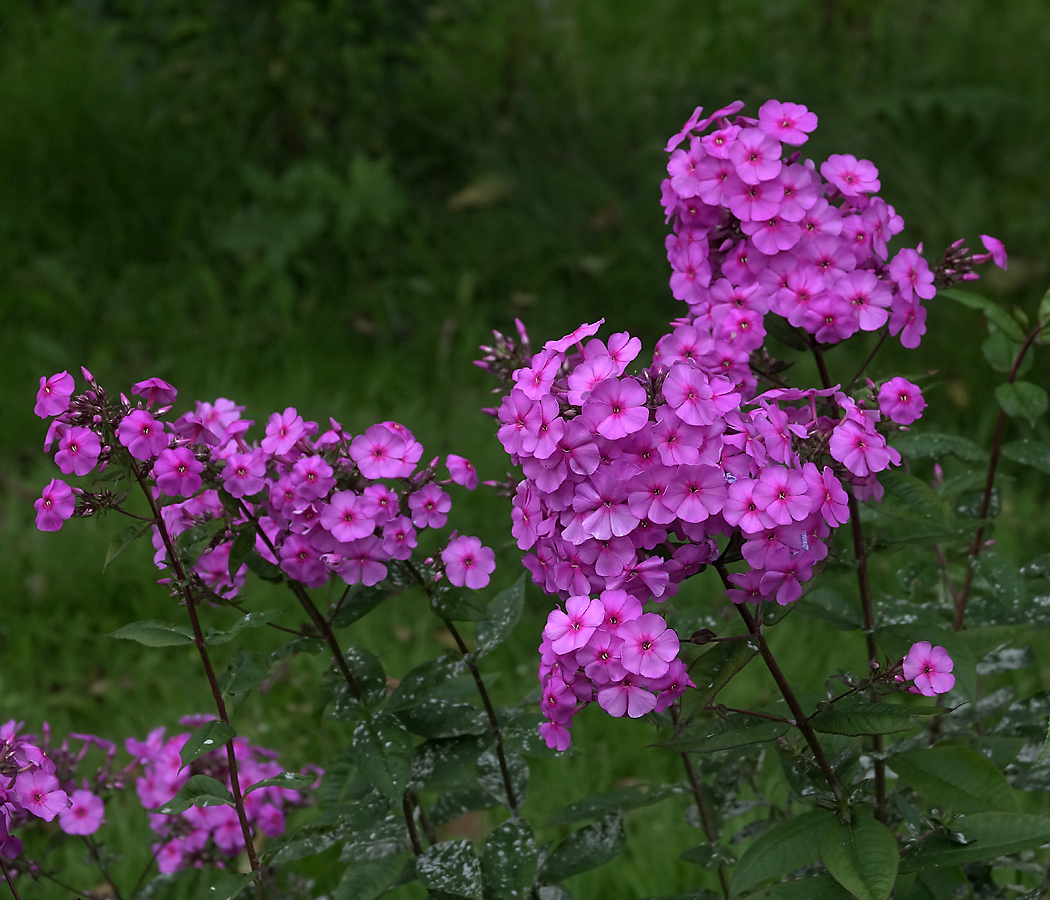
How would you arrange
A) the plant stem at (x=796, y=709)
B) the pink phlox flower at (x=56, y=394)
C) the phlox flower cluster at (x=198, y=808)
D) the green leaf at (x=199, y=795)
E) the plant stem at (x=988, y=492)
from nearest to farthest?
the plant stem at (x=796, y=709) < the pink phlox flower at (x=56, y=394) < the green leaf at (x=199, y=795) < the plant stem at (x=988, y=492) < the phlox flower cluster at (x=198, y=808)

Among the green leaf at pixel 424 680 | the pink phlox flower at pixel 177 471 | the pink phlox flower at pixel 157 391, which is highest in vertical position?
the pink phlox flower at pixel 157 391

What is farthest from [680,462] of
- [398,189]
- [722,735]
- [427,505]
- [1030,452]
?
[398,189]

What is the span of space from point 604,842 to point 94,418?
1.01 meters

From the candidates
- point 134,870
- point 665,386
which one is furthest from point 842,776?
point 134,870

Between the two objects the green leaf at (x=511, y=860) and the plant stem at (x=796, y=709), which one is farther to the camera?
the green leaf at (x=511, y=860)

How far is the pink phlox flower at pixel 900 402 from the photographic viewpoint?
5.20 ft

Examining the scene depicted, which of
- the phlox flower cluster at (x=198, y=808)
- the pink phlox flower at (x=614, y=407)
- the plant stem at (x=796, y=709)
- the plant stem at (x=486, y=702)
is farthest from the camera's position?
the phlox flower cluster at (x=198, y=808)

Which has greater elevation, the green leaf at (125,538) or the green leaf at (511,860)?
the green leaf at (125,538)

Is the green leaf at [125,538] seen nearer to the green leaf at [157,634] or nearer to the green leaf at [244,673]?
the green leaf at [157,634]

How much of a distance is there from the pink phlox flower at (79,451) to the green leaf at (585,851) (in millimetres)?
948

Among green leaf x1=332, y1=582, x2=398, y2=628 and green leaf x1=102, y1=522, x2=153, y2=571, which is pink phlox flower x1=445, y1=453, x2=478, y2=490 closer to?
green leaf x1=332, y1=582, x2=398, y2=628

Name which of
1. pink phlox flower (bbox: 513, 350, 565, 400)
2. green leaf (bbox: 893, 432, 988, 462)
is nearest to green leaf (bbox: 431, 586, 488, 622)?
pink phlox flower (bbox: 513, 350, 565, 400)

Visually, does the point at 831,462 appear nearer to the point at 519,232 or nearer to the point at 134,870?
the point at 134,870

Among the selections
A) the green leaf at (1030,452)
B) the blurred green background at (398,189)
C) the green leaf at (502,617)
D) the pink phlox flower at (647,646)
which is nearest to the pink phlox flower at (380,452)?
the green leaf at (502,617)
